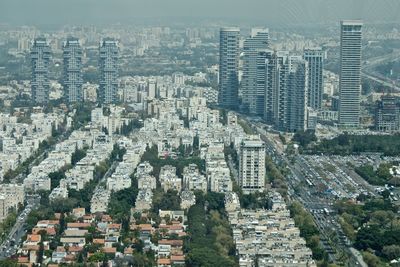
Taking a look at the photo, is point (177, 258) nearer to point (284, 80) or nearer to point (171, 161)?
point (171, 161)

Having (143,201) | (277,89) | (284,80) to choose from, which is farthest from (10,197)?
(277,89)

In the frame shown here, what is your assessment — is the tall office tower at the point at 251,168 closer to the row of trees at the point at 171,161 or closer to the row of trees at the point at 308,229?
the row of trees at the point at 171,161

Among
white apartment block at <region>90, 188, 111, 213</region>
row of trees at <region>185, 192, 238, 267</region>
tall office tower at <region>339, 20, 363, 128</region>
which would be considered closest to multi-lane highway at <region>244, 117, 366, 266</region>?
row of trees at <region>185, 192, 238, 267</region>

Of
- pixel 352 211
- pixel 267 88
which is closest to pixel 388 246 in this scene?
pixel 352 211

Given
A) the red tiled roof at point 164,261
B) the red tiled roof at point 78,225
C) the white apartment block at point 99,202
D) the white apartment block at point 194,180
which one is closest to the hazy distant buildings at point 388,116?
the white apartment block at point 194,180

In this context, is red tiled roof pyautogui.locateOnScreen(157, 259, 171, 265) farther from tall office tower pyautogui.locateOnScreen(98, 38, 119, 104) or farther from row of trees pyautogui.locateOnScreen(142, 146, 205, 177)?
tall office tower pyautogui.locateOnScreen(98, 38, 119, 104)

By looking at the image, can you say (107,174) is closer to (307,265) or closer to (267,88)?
(307,265)

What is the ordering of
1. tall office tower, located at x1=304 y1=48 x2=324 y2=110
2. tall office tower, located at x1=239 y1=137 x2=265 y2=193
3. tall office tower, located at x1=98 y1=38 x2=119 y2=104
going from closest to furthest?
tall office tower, located at x1=239 y1=137 x2=265 y2=193 < tall office tower, located at x1=304 y1=48 x2=324 y2=110 < tall office tower, located at x1=98 y1=38 x2=119 y2=104
